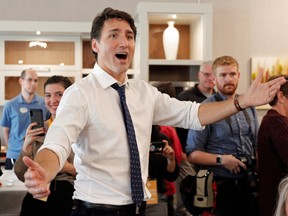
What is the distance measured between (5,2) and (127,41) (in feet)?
11.6

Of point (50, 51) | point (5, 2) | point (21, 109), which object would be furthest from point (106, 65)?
point (5, 2)

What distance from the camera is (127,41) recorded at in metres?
1.74

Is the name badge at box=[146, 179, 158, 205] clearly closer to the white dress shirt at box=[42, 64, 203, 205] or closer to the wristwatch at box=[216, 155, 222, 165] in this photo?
the wristwatch at box=[216, 155, 222, 165]

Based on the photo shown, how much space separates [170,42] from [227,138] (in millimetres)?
2049

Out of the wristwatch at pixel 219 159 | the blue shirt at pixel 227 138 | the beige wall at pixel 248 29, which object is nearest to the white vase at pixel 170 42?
the beige wall at pixel 248 29

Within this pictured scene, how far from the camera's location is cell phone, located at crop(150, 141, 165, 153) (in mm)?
2469

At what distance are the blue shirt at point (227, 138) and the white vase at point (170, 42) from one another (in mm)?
1839

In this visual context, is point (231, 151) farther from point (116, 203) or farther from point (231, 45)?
point (231, 45)

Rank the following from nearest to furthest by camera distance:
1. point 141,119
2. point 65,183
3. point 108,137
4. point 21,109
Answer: point 108,137 → point 141,119 → point 65,183 → point 21,109

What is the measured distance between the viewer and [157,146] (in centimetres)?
249

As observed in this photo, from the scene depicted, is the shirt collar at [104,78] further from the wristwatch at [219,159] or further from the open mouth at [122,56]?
the wristwatch at [219,159]

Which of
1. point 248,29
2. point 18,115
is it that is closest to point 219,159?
point 18,115

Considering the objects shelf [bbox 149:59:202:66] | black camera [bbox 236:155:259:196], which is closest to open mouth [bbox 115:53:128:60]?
black camera [bbox 236:155:259:196]

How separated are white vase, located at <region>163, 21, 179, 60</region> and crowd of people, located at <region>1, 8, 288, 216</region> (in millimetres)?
1731
